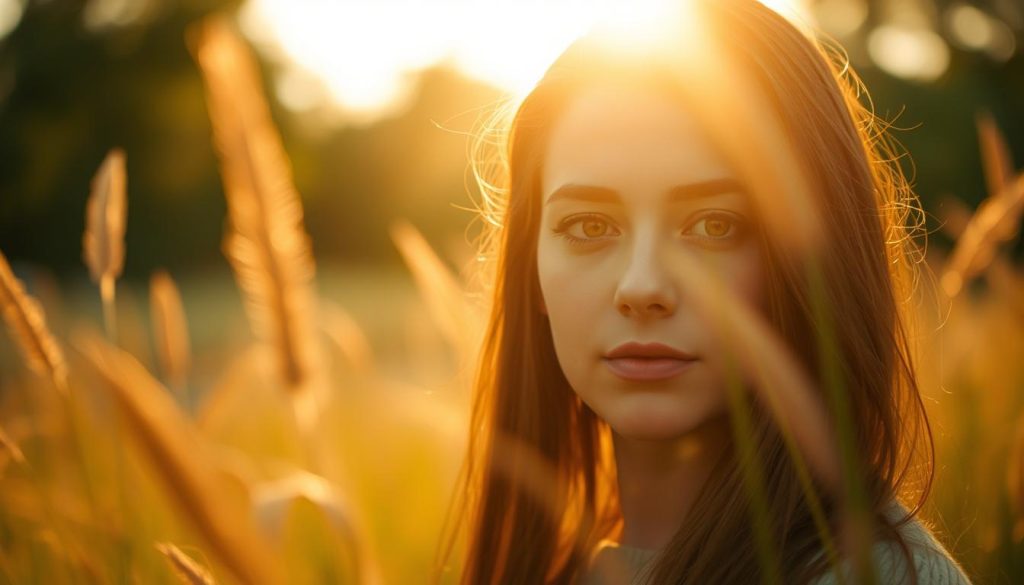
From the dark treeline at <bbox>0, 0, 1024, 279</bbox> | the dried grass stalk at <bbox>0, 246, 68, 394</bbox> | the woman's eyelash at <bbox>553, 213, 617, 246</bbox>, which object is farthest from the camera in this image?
the dark treeline at <bbox>0, 0, 1024, 279</bbox>

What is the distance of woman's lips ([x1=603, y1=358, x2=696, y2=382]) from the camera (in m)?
1.25

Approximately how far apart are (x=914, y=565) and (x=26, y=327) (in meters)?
1.07

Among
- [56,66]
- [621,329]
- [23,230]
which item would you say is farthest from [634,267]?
[56,66]

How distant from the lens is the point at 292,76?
21.8 m

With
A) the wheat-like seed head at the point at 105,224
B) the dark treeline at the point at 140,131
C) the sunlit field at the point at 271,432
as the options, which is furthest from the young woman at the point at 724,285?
the dark treeline at the point at 140,131

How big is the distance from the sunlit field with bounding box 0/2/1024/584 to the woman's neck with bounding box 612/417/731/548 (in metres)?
0.33

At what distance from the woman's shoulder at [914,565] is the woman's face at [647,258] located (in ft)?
0.89

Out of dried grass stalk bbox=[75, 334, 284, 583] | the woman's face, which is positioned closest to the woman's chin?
the woman's face

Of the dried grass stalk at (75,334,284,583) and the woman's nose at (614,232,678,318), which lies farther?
the woman's nose at (614,232,678,318)

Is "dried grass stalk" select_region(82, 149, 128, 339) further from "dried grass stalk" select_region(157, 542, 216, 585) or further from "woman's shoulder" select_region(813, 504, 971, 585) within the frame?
"woman's shoulder" select_region(813, 504, 971, 585)

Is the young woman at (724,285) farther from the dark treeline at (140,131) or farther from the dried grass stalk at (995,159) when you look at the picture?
the dark treeline at (140,131)

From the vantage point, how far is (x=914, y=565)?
1.12 metres

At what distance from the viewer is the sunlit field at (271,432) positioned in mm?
649

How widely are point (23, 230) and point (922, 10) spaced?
18.3 meters
